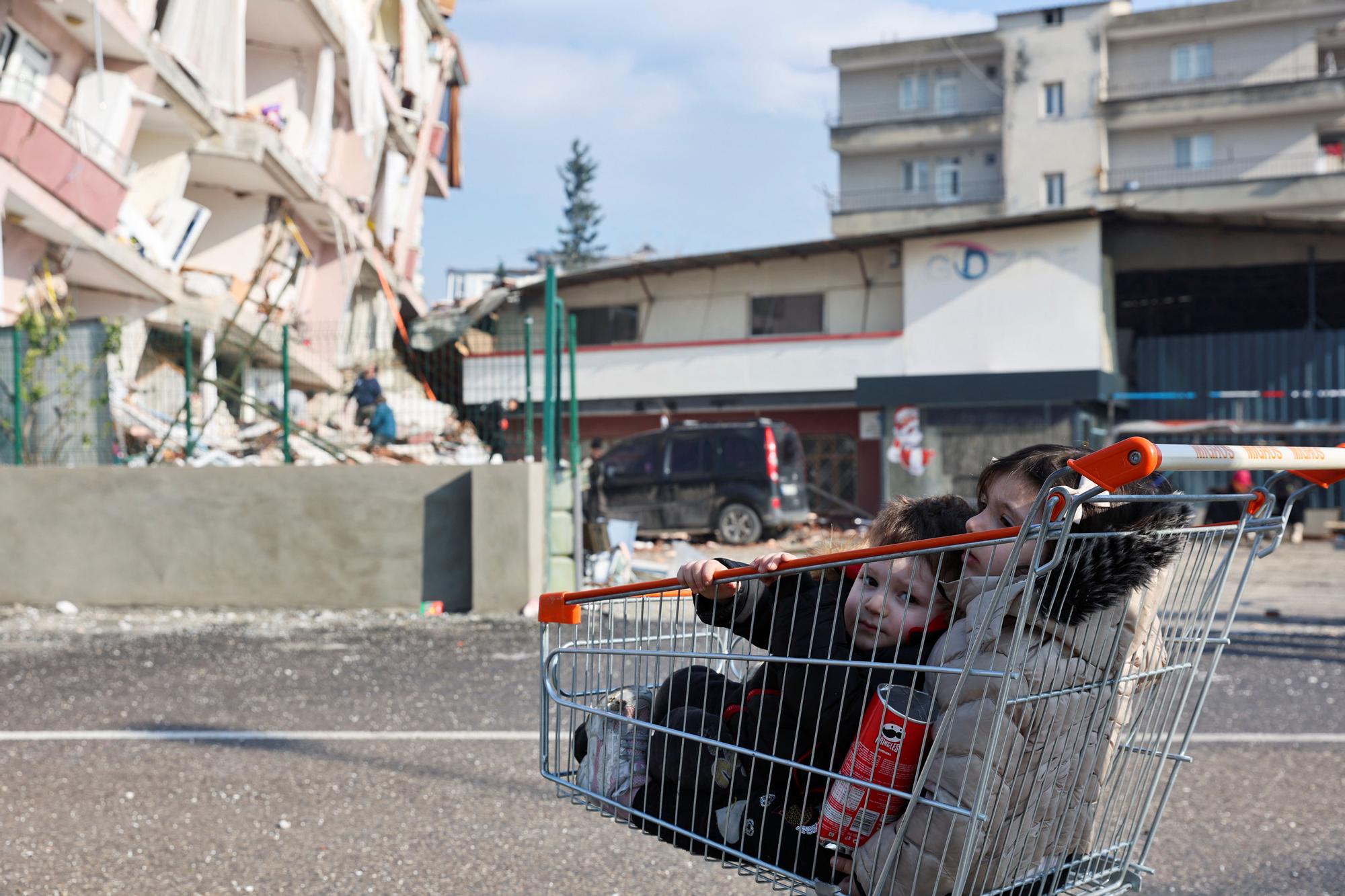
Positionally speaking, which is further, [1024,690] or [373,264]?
[373,264]

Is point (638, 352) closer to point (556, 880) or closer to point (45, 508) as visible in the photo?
point (45, 508)

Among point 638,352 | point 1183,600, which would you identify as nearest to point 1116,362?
point 638,352

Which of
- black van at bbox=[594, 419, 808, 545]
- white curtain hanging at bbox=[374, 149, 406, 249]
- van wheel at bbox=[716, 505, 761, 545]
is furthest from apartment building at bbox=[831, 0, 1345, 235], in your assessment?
van wheel at bbox=[716, 505, 761, 545]

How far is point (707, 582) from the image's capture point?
88.5 inches

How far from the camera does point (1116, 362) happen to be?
26.1m

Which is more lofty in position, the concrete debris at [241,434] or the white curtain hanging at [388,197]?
the white curtain hanging at [388,197]

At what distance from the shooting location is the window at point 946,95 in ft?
142

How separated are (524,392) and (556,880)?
706 centimetres

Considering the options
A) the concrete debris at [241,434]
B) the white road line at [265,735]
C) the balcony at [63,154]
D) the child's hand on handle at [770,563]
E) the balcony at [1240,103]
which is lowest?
the white road line at [265,735]

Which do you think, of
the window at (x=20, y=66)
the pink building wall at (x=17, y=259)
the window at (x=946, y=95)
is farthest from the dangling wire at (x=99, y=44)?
the window at (x=946, y=95)

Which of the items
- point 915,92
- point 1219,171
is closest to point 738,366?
point 1219,171

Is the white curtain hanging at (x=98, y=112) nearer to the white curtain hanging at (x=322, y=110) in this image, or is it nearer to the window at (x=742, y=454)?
the white curtain hanging at (x=322, y=110)

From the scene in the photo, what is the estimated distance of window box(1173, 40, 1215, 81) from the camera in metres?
40.3

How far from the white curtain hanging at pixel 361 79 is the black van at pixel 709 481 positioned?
10.3 meters
